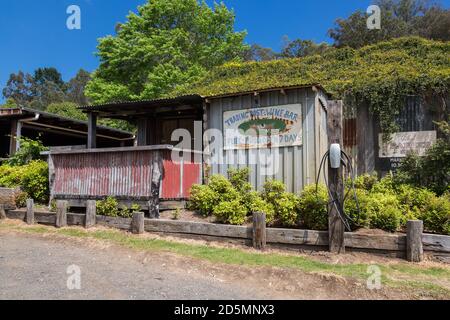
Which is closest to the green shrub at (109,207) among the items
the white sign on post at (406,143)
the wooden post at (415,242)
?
the wooden post at (415,242)

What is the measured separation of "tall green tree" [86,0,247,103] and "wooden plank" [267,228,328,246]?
66.6ft

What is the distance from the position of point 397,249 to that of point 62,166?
8.35 m

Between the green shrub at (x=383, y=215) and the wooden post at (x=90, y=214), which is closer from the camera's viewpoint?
the green shrub at (x=383, y=215)

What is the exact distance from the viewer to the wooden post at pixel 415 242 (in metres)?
6.13

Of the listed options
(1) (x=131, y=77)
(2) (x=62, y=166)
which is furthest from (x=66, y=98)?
(2) (x=62, y=166)

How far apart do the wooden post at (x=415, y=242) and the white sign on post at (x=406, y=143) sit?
4.67 meters

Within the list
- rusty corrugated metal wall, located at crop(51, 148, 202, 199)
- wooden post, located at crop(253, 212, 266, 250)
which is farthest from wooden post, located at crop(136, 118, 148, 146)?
wooden post, located at crop(253, 212, 266, 250)

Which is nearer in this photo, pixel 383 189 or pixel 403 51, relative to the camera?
pixel 383 189

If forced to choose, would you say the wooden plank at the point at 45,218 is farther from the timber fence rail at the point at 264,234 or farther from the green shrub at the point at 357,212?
the green shrub at the point at 357,212

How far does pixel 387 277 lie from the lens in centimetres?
550

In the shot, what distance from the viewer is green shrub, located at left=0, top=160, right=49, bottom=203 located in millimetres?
10930

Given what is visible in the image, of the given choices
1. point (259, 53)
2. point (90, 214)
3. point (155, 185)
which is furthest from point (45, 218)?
point (259, 53)

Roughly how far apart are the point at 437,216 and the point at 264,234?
3.06 metres
